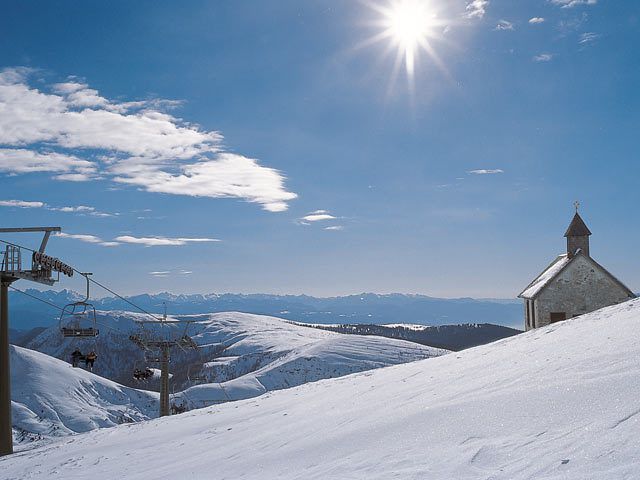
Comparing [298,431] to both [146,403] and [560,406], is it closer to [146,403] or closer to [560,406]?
[560,406]

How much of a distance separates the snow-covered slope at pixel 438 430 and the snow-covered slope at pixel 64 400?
196 ft

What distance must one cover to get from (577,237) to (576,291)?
3.85 meters

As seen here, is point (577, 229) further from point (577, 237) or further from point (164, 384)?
point (164, 384)

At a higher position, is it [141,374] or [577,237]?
[577,237]

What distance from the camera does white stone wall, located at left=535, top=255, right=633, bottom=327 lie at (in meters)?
32.8

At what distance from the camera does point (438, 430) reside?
823cm

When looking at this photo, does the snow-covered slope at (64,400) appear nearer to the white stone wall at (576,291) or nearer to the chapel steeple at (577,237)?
the white stone wall at (576,291)

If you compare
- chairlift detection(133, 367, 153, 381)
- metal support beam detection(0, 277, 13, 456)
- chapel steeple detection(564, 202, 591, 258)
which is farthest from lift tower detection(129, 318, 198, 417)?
chapel steeple detection(564, 202, 591, 258)

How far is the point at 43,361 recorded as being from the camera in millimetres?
100688

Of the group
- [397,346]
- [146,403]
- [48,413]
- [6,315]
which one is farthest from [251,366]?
[6,315]

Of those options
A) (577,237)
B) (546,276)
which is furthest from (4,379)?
(577,237)

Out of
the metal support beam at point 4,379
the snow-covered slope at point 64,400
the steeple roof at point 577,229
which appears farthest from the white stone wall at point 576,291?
the snow-covered slope at point 64,400

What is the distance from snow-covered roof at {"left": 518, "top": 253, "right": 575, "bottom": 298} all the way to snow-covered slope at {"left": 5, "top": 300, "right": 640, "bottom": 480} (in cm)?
1715

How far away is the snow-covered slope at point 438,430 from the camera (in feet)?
21.4
